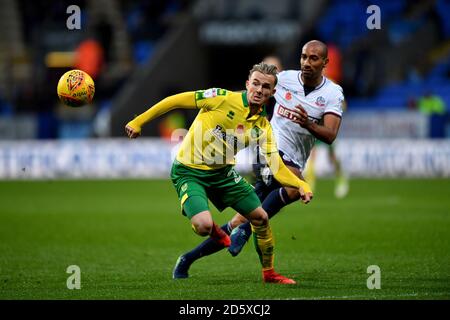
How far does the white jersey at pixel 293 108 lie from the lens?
1065 cm

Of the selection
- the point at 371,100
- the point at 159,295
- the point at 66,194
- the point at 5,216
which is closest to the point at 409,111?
the point at 371,100

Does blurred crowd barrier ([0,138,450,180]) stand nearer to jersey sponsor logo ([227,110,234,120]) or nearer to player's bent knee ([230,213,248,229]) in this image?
player's bent knee ([230,213,248,229])

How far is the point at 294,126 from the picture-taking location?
35.8ft

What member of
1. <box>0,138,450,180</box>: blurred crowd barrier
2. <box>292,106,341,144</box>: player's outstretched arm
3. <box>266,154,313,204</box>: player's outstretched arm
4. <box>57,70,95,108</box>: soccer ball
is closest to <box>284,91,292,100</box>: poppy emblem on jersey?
<box>292,106,341,144</box>: player's outstretched arm

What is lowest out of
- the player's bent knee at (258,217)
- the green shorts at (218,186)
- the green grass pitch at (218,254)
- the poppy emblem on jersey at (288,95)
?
the green grass pitch at (218,254)

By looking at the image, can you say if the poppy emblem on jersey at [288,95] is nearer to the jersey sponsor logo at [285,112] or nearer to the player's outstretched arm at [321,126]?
the jersey sponsor logo at [285,112]

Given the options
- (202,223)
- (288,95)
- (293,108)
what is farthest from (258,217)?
(288,95)

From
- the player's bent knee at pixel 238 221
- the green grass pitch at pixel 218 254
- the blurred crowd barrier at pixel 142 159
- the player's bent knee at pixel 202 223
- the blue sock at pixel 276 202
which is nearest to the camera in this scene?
the green grass pitch at pixel 218 254

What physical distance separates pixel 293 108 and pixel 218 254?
2786mm

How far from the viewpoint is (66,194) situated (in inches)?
882

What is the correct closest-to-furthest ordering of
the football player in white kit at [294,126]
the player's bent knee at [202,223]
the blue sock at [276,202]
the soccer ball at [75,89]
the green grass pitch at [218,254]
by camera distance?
1. the green grass pitch at [218,254]
2. the player's bent knee at [202,223]
3. the soccer ball at [75,89]
4. the football player in white kit at [294,126]
5. the blue sock at [276,202]

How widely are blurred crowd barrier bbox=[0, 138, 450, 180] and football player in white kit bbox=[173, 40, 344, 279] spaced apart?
50.1 feet

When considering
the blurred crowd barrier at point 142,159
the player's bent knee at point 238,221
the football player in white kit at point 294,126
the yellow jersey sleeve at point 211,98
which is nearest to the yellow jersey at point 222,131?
the yellow jersey sleeve at point 211,98
